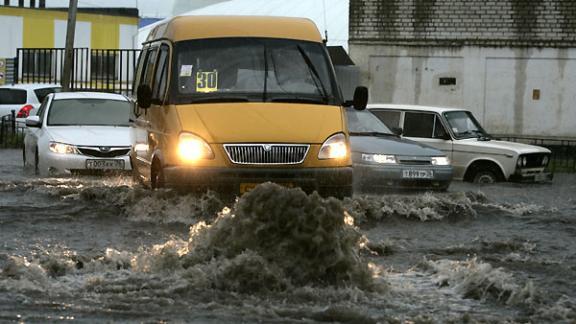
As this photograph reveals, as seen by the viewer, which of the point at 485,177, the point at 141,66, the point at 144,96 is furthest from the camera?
the point at 485,177

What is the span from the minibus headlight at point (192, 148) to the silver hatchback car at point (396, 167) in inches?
217

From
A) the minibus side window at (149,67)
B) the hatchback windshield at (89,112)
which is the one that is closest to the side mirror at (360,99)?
the minibus side window at (149,67)

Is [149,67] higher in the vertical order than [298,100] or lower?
higher

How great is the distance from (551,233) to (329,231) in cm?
541

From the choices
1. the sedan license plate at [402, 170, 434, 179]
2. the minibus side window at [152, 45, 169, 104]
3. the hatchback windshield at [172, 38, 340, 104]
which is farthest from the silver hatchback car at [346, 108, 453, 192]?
the minibus side window at [152, 45, 169, 104]

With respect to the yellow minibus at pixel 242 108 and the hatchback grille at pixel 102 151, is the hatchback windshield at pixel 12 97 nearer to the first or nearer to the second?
the hatchback grille at pixel 102 151

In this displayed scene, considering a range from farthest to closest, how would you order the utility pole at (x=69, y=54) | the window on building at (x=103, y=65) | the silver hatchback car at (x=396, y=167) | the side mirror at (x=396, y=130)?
the window on building at (x=103, y=65), the utility pole at (x=69, y=54), the side mirror at (x=396, y=130), the silver hatchback car at (x=396, y=167)

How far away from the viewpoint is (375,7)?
32812 millimetres

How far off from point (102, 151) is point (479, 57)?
52.8 feet

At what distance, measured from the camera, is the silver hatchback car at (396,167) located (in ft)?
58.0

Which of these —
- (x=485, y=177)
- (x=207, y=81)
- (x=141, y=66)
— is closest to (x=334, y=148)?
(x=207, y=81)

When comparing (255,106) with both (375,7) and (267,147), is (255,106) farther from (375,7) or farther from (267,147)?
(375,7)

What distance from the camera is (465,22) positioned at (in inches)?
1268

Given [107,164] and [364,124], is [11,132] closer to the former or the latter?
[107,164]
